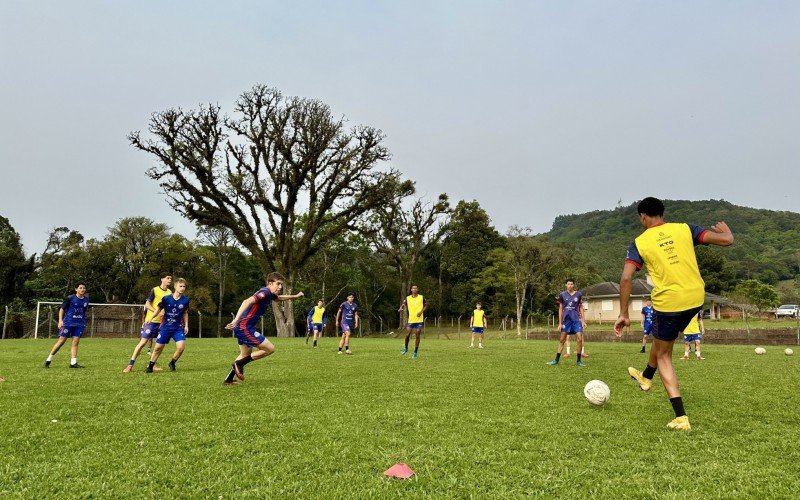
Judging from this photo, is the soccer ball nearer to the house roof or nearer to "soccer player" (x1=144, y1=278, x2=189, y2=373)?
"soccer player" (x1=144, y1=278, x2=189, y2=373)

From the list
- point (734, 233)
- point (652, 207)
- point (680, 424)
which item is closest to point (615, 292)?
point (652, 207)

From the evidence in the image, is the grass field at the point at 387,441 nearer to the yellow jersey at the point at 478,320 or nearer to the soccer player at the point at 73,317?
the soccer player at the point at 73,317

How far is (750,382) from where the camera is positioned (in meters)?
8.83

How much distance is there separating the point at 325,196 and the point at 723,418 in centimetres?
3349

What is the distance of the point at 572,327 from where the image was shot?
12.6m

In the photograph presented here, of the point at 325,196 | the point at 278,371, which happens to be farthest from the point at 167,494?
the point at 325,196

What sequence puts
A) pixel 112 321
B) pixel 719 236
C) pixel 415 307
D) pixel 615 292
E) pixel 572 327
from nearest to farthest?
pixel 719 236, pixel 572 327, pixel 415 307, pixel 112 321, pixel 615 292

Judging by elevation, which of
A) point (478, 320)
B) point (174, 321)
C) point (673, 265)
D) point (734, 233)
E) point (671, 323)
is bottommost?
point (478, 320)

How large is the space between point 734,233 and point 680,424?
116866 millimetres

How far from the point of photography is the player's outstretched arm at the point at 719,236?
5.15m

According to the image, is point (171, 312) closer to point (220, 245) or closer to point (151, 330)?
point (151, 330)

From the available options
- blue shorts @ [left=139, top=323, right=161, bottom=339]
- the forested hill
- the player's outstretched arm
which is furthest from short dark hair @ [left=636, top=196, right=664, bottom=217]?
the forested hill

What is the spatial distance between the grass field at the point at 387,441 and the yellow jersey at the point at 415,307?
6.87m

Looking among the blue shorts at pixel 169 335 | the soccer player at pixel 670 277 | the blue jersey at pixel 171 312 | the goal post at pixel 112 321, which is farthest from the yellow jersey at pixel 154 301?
the goal post at pixel 112 321
